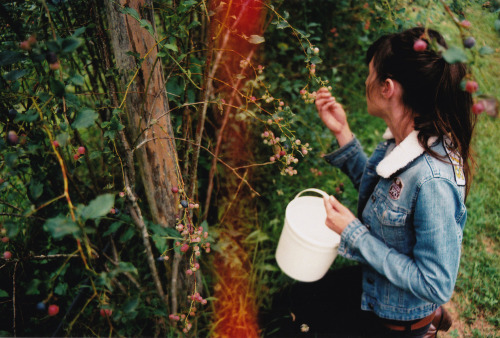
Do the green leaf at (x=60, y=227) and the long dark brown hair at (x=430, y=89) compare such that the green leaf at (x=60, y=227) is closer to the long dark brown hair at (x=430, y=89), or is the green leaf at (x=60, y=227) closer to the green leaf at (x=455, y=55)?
the green leaf at (x=455, y=55)

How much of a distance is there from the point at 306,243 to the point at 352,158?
597 mm

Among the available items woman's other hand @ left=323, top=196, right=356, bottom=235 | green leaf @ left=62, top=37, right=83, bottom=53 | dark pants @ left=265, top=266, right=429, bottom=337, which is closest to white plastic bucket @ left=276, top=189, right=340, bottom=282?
woman's other hand @ left=323, top=196, right=356, bottom=235

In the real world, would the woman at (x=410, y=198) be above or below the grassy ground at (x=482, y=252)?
above

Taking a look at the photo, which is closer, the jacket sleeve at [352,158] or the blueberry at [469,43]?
the blueberry at [469,43]

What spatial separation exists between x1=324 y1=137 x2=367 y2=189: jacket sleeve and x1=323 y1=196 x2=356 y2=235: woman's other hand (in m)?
0.42

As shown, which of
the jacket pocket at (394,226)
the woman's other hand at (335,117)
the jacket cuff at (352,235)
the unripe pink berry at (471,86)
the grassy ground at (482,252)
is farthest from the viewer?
the grassy ground at (482,252)

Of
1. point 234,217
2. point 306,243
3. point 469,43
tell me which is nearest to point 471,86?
point 469,43

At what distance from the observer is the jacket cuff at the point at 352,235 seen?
1.40 m

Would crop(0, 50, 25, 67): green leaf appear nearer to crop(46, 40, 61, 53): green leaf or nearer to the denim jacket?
crop(46, 40, 61, 53): green leaf

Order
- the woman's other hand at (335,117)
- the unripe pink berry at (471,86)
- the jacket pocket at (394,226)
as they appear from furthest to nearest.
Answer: the woman's other hand at (335,117), the jacket pocket at (394,226), the unripe pink berry at (471,86)

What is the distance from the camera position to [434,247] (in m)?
1.15

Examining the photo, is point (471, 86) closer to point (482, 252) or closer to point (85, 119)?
point (85, 119)

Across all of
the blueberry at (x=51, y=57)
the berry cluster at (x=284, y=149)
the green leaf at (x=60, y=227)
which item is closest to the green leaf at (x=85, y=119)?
the blueberry at (x=51, y=57)

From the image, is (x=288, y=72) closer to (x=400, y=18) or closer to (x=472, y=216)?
(x=400, y=18)
